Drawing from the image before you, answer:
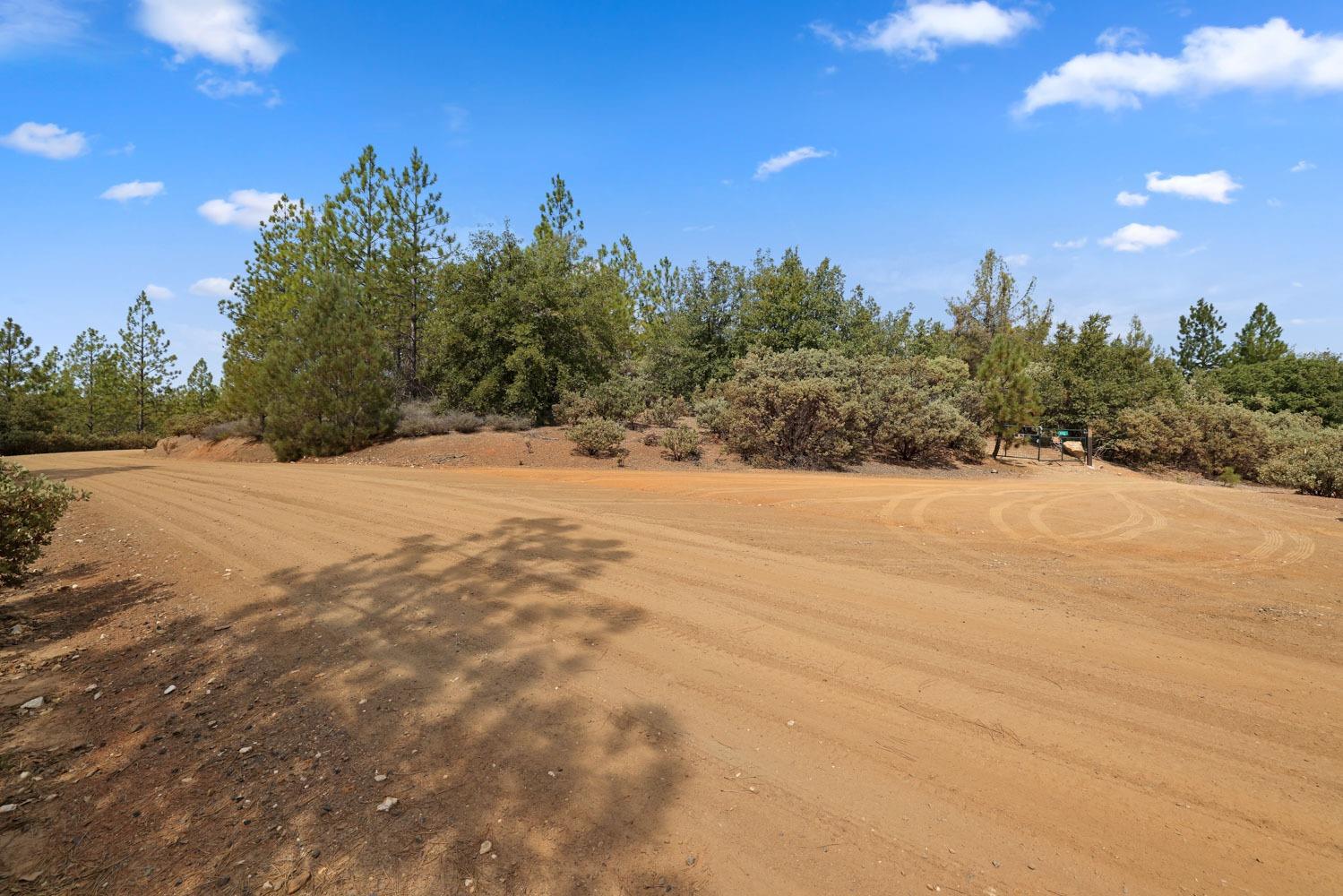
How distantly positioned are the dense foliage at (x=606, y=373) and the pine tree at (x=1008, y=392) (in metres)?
0.07

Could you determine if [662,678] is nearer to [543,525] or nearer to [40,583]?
[543,525]

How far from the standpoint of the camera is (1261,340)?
53.0 meters

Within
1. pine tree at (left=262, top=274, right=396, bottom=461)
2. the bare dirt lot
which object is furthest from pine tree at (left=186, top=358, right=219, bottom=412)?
the bare dirt lot

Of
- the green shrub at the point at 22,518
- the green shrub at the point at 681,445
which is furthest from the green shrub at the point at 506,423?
the green shrub at the point at 22,518

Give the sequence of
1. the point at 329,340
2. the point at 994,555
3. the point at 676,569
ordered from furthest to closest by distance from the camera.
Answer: the point at 329,340, the point at 994,555, the point at 676,569

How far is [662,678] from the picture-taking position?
4.01 metres

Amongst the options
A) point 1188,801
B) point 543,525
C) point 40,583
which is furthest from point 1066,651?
point 40,583

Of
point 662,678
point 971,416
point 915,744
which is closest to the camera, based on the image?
point 915,744

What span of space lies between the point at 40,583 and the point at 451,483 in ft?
22.7

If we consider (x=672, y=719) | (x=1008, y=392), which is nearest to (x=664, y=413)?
(x=1008, y=392)

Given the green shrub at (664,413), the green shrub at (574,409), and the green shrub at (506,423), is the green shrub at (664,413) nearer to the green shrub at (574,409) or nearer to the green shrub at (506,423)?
the green shrub at (574,409)

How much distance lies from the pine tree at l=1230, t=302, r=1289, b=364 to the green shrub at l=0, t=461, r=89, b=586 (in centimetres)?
7129

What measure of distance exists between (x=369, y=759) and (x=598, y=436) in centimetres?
1597

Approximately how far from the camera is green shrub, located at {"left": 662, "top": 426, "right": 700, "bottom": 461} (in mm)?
19375
